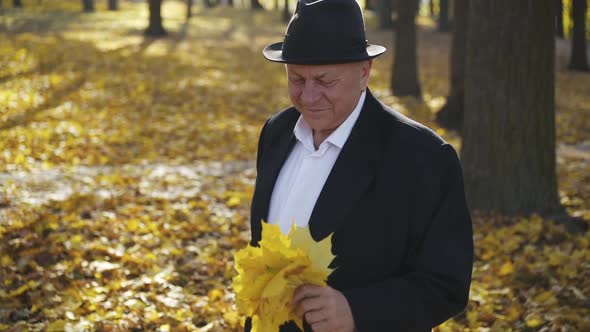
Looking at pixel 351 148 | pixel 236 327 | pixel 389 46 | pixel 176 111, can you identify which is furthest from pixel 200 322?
pixel 389 46

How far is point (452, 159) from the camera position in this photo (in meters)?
2.22

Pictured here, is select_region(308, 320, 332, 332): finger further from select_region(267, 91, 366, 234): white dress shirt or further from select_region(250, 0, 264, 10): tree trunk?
select_region(250, 0, 264, 10): tree trunk

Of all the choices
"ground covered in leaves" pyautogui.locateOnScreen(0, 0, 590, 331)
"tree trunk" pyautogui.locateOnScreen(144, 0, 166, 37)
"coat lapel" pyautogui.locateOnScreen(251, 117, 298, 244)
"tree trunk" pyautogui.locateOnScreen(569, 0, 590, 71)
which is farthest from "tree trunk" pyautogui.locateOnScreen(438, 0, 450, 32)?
"coat lapel" pyautogui.locateOnScreen(251, 117, 298, 244)

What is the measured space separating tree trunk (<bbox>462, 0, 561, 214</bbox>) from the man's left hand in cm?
482

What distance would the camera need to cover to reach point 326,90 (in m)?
2.25

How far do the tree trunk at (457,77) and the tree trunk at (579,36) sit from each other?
9.81m

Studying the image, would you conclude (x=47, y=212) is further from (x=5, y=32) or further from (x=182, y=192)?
(x=5, y=32)

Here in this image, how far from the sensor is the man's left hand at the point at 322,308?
6.70 ft

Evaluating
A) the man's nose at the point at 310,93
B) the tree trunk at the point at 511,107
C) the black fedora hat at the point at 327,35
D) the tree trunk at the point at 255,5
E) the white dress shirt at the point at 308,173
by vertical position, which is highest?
the black fedora hat at the point at 327,35

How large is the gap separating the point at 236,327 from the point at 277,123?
7.56 feet

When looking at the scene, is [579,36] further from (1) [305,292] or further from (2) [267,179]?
(1) [305,292]

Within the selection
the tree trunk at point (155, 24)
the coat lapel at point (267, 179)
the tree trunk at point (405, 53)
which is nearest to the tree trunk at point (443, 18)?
the tree trunk at point (155, 24)

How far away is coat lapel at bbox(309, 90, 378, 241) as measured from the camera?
2.25 meters

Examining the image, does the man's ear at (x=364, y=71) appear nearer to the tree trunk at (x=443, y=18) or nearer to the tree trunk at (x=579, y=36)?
the tree trunk at (x=579, y=36)
